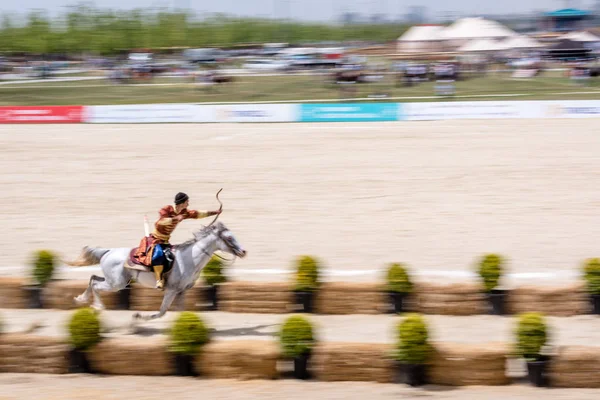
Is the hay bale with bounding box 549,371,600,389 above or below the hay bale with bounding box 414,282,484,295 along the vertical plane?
below

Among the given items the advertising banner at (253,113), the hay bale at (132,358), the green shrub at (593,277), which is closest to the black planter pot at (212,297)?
Answer: the hay bale at (132,358)

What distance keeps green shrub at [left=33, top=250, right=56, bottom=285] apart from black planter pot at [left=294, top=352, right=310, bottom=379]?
14.5 ft

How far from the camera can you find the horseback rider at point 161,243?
9828 mm

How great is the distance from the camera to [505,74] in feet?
154

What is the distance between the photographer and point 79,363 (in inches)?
357

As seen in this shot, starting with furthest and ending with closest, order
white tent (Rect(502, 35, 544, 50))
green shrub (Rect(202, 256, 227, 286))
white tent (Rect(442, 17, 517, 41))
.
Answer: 1. white tent (Rect(442, 17, 517, 41))
2. white tent (Rect(502, 35, 544, 50))
3. green shrub (Rect(202, 256, 227, 286))

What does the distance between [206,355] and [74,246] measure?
265 inches

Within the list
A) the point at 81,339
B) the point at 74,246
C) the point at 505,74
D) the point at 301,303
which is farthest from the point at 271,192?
the point at 505,74

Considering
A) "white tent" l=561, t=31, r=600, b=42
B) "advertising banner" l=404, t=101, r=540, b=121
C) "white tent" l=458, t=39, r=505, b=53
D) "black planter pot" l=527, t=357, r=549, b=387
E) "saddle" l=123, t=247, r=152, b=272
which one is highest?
"white tent" l=561, t=31, r=600, b=42

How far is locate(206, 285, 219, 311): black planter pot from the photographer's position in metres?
11.1

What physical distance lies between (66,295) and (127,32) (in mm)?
82002

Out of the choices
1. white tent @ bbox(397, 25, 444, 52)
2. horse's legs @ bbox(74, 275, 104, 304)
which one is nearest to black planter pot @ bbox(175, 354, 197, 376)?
horse's legs @ bbox(74, 275, 104, 304)

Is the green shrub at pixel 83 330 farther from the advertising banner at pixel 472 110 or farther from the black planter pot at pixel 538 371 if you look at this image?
the advertising banner at pixel 472 110

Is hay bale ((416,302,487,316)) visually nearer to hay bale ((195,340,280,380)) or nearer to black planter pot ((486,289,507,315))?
black planter pot ((486,289,507,315))
